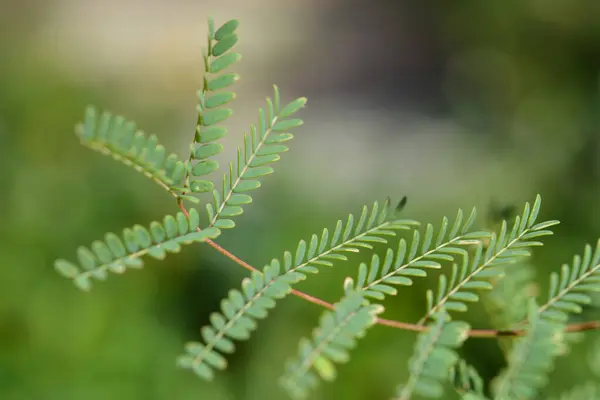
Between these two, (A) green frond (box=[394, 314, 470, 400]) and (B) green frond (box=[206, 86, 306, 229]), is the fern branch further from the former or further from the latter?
(A) green frond (box=[394, 314, 470, 400])

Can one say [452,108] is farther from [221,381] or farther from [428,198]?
[221,381]

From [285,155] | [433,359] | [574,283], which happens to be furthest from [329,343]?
[285,155]

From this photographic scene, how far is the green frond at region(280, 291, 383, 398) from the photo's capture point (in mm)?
310

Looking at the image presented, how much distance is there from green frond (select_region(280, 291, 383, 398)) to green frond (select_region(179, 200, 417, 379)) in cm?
→ 3

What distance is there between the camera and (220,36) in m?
0.36

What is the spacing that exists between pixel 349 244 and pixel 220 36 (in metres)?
0.14

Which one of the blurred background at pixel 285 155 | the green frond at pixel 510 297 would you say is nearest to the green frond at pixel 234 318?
the green frond at pixel 510 297

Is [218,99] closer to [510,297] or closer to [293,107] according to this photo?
[293,107]

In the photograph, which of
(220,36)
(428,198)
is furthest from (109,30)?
(220,36)

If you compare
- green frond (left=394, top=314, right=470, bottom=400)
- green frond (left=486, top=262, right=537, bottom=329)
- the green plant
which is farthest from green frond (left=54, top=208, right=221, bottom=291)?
green frond (left=486, top=262, right=537, bottom=329)

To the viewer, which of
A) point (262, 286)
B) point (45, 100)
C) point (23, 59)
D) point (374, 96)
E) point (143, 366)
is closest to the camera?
point (262, 286)

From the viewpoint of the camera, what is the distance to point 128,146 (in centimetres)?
34

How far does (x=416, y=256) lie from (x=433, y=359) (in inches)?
3.0

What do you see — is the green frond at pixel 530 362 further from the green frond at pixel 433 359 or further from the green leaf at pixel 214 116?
the green leaf at pixel 214 116
